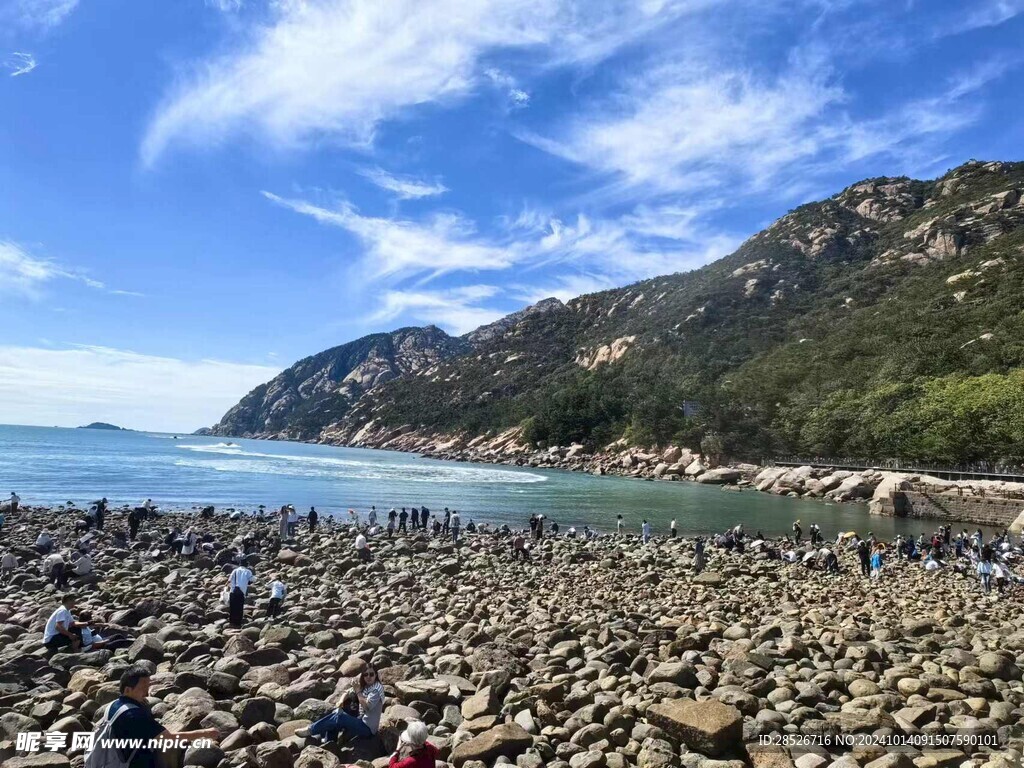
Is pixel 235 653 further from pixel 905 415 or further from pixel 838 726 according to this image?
pixel 905 415

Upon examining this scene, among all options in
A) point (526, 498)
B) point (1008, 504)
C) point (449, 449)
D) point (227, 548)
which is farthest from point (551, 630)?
point (449, 449)

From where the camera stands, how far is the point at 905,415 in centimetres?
5984

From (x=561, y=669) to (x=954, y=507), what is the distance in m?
49.5

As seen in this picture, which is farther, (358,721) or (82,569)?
(82,569)

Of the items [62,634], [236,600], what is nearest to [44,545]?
[236,600]

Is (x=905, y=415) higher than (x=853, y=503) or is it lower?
higher

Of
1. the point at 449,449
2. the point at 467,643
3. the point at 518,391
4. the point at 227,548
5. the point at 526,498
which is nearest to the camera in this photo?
the point at 467,643

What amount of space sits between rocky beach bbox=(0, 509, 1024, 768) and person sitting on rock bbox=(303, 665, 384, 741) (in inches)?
5.7

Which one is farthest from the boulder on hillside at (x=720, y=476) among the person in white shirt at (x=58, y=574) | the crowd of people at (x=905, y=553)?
the person in white shirt at (x=58, y=574)

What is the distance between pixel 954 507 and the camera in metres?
45.1

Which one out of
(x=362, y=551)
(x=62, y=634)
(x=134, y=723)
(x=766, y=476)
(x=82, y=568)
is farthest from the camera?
(x=766, y=476)

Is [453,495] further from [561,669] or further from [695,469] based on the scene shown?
[561,669]

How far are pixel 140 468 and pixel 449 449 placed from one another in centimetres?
7569

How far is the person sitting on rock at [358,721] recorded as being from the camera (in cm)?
710
